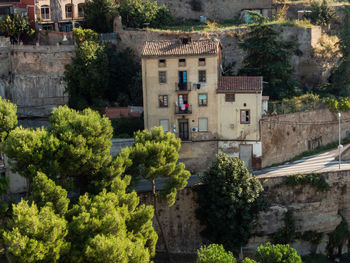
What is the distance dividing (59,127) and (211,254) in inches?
499

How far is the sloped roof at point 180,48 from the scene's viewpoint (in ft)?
153

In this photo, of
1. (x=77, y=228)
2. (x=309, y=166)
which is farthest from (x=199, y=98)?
(x=77, y=228)

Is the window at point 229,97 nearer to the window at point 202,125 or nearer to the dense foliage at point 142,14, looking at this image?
the window at point 202,125

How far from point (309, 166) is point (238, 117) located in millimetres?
7070

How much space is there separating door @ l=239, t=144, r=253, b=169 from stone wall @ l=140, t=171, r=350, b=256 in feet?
9.01

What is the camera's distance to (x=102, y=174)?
1555 inches

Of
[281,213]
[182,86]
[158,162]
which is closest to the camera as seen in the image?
[158,162]

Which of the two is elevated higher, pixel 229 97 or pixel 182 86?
pixel 182 86

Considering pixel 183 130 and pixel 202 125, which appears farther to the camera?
pixel 183 130

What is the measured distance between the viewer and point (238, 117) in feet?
155

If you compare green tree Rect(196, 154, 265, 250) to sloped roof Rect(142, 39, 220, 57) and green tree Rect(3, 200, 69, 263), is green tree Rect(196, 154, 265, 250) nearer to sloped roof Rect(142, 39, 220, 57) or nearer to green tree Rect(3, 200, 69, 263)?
sloped roof Rect(142, 39, 220, 57)

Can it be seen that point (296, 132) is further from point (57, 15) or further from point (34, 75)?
point (57, 15)

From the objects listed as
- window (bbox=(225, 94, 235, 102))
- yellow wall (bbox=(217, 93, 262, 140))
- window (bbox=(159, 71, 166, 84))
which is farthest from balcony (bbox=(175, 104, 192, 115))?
window (bbox=(225, 94, 235, 102))

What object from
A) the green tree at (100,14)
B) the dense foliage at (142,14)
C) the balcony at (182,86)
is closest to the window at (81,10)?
the green tree at (100,14)
